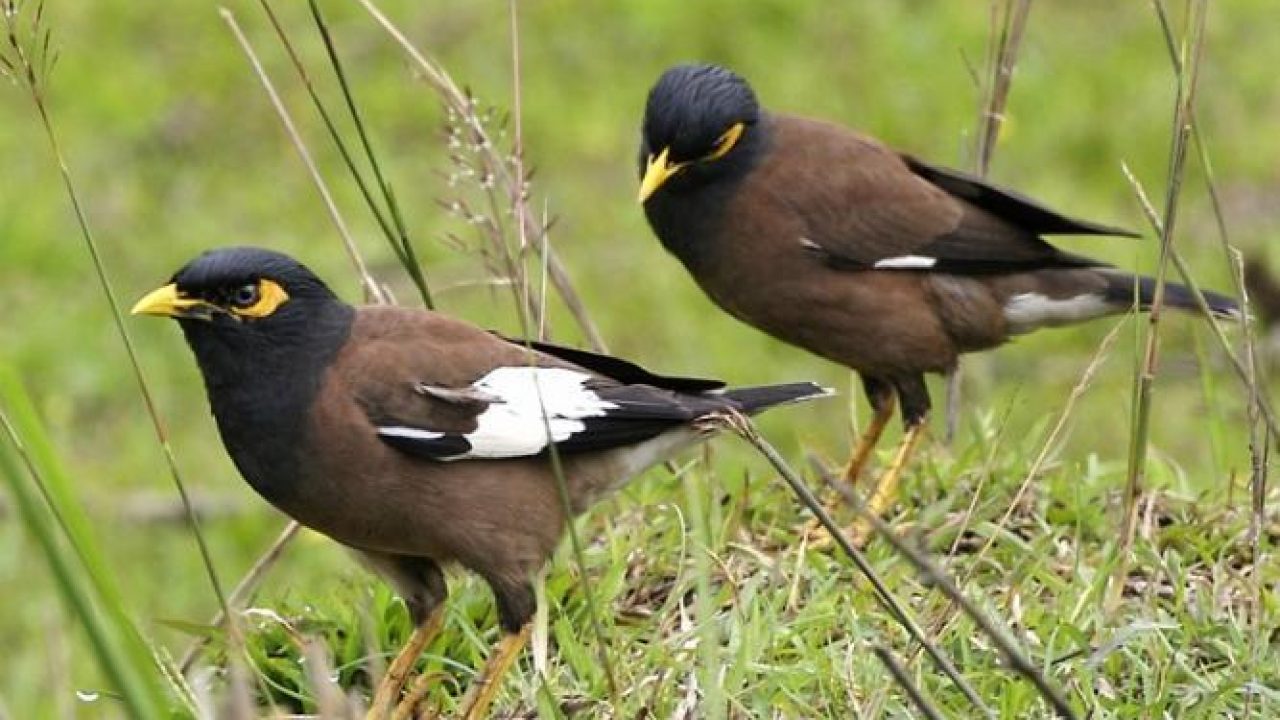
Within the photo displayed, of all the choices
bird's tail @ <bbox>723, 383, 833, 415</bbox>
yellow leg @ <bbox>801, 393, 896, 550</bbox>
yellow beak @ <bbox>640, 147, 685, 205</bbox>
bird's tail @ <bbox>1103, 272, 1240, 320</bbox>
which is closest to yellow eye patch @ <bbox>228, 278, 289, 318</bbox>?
bird's tail @ <bbox>723, 383, 833, 415</bbox>

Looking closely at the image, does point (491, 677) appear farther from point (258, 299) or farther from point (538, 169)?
point (538, 169)

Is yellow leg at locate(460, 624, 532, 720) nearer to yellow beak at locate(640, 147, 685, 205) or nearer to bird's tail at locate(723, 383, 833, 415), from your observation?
bird's tail at locate(723, 383, 833, 415)

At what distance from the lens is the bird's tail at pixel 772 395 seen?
201 inches

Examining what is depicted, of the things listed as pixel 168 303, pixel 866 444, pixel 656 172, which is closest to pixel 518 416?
pixel 168 303

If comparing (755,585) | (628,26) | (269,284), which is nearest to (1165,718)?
(755,585)

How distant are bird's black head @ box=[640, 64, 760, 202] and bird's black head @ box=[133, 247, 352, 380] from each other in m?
1.28

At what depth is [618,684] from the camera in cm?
462

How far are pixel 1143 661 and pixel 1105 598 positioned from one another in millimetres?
256

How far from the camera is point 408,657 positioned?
193 inches

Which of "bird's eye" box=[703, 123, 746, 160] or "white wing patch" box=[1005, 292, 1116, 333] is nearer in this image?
"bird's eye" box=[703, 123, 746, 160]

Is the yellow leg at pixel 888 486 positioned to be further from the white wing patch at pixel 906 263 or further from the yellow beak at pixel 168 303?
the yellow beak at pixel 168 303

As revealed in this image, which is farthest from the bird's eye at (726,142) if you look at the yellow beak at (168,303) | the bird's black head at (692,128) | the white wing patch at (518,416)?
the yellow beak at (168,303)

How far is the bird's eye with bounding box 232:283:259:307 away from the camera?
477 cm

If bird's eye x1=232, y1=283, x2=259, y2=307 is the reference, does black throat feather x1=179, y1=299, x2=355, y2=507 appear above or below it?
below
